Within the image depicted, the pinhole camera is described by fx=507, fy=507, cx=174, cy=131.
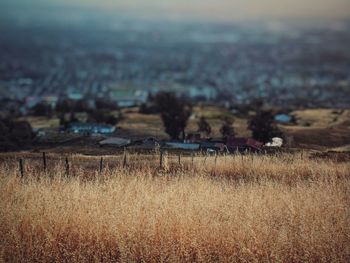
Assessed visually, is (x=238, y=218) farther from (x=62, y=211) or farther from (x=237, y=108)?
(x=237, y=108)

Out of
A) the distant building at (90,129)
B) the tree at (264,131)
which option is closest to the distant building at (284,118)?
the tree at (264,131)

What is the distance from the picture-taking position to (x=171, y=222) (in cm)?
597

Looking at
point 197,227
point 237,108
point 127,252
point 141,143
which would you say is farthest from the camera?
point 237,108

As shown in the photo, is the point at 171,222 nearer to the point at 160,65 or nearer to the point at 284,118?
the point at 284,118

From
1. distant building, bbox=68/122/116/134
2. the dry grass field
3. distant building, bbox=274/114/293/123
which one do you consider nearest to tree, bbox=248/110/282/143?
distant building, bbox=68/122/116/134

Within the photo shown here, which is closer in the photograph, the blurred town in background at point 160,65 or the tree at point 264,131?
the tree at point 264,131

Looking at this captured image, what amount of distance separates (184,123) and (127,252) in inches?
863

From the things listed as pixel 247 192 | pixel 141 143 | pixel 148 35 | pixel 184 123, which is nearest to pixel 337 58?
pixel 148 35

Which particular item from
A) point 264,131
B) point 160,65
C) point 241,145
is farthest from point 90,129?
point 160,65

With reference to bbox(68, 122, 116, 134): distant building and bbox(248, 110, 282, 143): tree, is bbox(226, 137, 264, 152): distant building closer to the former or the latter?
bbox(248, 110, 282, 143): tree

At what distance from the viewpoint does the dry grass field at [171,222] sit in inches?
215

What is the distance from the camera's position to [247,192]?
7.34m

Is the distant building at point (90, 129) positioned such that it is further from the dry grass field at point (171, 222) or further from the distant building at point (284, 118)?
the dry grass field at point (171, 222)

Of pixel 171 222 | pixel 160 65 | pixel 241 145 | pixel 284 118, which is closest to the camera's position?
pixel 171 222
